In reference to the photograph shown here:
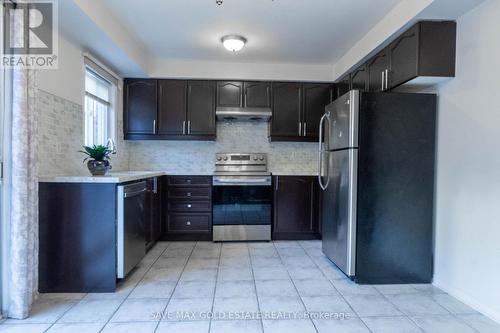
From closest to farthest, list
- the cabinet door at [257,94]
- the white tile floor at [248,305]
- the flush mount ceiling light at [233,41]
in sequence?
the white tile floor at [248,305]
the flush mount ceiling light at [233,41]
the cabinet door at [257,94]

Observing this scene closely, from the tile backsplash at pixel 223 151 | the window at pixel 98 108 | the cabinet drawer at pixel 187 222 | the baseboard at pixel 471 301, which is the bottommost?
the baseboard at pixel 471 301

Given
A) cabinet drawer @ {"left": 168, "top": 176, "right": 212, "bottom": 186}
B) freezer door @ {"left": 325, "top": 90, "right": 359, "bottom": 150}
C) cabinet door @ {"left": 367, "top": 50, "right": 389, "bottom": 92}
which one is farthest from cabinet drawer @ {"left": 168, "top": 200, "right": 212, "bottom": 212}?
cabinet door @ {"left": 367, "top": 50, "right": 389, "bottom": 92}

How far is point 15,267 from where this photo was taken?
208 centimetres

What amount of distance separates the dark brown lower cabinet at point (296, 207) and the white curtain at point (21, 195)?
285 centimetres

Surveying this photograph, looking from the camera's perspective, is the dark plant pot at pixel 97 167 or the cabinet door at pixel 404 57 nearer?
the cabinet door at pixel 404 57

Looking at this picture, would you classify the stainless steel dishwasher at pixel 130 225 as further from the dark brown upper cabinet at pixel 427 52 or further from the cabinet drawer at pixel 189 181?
the dark brown upper cabinet at pixel 427 52

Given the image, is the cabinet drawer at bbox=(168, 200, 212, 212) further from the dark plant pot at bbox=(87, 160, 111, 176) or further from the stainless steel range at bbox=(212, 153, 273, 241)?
the dark plant pot at bbox=(87, 160, 111, 176)

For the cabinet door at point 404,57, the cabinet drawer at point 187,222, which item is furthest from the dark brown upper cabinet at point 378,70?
the cabinet drawer at point 187,222

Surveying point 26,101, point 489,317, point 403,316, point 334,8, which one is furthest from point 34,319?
point 334,8

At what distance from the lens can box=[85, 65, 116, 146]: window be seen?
3.51 meters

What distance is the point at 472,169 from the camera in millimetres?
2414

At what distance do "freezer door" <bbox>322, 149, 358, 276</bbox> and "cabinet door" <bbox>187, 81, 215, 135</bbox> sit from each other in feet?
6.03

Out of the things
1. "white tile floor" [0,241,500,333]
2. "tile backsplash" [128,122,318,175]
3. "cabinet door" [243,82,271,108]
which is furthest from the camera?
"tile backsplash" [128,122,318,175]

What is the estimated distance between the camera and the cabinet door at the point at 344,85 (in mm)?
4020
